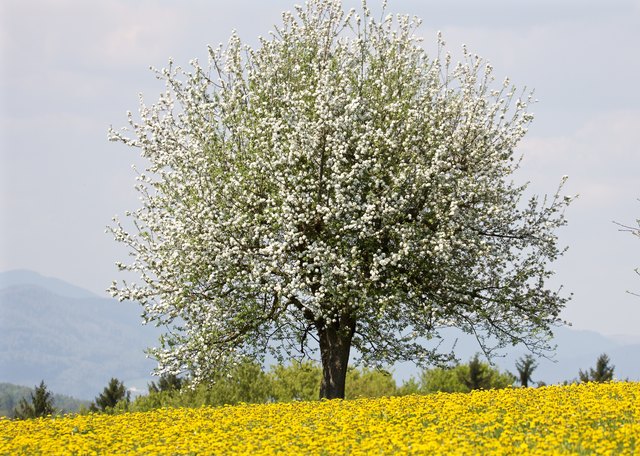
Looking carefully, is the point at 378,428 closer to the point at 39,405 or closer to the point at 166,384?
the point at 39,405

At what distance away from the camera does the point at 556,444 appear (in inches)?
496

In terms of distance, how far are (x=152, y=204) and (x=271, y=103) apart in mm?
5873

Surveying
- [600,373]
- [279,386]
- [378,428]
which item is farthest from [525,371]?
[378,428]

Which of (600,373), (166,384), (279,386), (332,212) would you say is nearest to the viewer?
(332,212)

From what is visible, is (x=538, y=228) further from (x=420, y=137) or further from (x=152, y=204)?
(x=152, y=204)

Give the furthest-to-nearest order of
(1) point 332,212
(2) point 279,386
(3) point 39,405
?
1. (2) point 279,386
2. (3) point 39,405
3. (1) point 332,212

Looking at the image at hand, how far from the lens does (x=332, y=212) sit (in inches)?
999

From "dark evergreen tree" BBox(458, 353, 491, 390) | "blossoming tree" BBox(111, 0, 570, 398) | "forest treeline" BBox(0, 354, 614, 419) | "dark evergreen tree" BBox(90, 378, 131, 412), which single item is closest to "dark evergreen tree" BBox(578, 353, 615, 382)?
"forest treeline" BBox(0, 354, 614, 419)

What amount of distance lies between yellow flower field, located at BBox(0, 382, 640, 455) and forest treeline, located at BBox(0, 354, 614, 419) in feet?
47.9

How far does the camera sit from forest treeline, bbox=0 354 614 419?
37.5m

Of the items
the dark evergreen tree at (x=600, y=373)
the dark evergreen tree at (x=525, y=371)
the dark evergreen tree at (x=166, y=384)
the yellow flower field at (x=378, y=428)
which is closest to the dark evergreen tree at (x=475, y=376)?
the dark evergreen tree at (x=525, y=371)

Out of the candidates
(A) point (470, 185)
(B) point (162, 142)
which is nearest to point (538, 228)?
(A) point (470, 185)

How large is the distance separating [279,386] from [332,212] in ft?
57.5

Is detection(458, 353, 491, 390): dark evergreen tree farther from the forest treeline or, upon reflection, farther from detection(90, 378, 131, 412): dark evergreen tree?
detection(90, 378, 131, 412): dark evergreen tree
